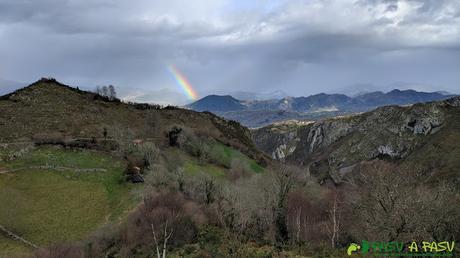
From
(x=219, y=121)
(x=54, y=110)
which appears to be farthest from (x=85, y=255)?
(x=219, y=121)

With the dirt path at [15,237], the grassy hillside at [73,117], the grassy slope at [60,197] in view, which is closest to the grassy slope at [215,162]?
the grassy hillside at [73,117]

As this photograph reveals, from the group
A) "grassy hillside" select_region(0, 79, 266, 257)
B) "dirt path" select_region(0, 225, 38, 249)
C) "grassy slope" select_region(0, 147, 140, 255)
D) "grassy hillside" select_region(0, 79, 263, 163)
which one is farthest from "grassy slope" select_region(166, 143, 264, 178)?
"dirt path" select_region(0, 225, 38, 249)

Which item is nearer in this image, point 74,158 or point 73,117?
point 74,158

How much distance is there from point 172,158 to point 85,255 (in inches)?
1766

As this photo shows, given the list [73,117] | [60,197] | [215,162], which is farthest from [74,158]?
[215,162]

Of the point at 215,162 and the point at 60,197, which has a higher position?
the point at 60,197

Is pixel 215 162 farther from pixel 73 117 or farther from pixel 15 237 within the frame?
pixel 15 237

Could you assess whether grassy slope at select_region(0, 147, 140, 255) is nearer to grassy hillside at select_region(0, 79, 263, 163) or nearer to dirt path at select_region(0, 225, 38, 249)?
dirt path at select_region(0, 225, 38, 249)

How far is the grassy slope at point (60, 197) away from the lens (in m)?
52.2

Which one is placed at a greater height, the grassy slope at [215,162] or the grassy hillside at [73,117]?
the grassy hillside at [73,117]

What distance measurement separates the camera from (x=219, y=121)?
517ft

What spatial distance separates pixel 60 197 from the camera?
60844mm

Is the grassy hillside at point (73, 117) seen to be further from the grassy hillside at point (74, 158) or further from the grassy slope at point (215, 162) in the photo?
the grassy slope at point (215, 162)

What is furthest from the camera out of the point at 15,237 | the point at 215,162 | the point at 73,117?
the point at 215,162
